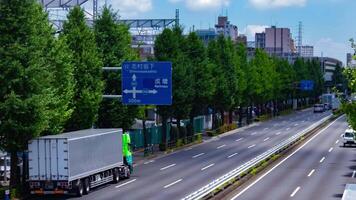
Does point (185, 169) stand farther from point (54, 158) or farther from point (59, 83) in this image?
point (54, 158)

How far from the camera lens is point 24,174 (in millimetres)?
31250

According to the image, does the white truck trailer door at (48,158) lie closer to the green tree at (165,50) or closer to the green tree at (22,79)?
the green tree at (22,79)

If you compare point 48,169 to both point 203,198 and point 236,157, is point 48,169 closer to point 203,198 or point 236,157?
point 203,198

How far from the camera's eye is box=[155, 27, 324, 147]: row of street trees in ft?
183

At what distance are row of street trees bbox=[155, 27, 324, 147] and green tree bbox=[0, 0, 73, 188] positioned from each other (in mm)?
25613

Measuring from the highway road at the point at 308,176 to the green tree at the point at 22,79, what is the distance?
9.63 metres

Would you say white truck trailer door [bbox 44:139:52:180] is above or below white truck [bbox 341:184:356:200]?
above

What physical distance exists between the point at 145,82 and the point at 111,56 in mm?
5937

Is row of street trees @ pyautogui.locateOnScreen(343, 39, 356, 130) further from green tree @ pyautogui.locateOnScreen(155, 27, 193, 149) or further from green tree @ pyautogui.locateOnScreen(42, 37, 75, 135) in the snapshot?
green tree @ pyautogui.locateOnScreen(155, 27, 193, 149)

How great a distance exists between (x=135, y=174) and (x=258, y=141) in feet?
86.5

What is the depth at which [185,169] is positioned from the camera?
40844 mm

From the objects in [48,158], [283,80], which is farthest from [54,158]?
[283,80]

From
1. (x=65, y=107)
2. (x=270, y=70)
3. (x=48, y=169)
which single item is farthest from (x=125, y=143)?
(x=270, y=70)

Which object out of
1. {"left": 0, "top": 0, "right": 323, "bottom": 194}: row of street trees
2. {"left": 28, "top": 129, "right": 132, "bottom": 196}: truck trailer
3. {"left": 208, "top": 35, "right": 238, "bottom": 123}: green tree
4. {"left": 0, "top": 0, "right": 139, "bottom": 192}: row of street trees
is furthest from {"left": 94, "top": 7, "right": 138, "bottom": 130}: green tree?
{"left": 208, "top": 35, "right": 238, "bottom": 123}: green tree
